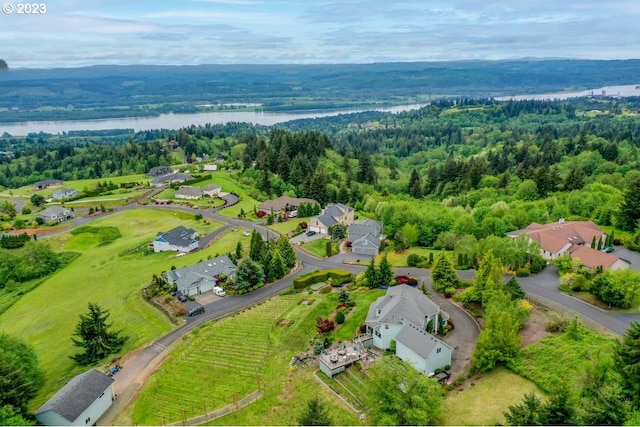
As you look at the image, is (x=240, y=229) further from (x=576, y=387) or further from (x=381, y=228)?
(x=576, y=387)

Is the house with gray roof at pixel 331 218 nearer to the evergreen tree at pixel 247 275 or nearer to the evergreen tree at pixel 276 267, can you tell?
the evergreen tree at pixel 276 267

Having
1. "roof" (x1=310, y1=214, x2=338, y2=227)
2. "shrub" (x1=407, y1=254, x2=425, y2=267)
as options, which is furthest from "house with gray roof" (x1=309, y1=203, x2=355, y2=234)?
"shrub" (x1=407, y1=254, x2=425, y2=267)

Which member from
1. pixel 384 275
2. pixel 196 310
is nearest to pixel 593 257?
pixel 384 275

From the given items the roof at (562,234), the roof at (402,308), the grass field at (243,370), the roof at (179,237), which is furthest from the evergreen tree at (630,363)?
the roof at (179,237)

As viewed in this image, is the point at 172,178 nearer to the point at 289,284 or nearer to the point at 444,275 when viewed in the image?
the point at 289,284

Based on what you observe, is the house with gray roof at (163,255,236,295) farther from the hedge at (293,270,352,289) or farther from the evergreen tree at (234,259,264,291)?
the hedge at (293,270,352,289)

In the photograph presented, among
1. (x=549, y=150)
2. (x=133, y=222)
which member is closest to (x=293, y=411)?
(x=133, y=222)
